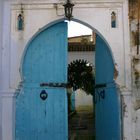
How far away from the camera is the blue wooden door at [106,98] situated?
23.5ft

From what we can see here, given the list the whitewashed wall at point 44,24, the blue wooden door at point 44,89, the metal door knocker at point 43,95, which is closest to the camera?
the whitewashed wall at point 44,24

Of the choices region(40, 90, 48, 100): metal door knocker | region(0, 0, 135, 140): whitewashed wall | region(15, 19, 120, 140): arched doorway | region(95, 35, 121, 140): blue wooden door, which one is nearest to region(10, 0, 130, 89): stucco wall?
region(0, 0, 135, 140): whitewashed wall

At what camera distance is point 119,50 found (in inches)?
280

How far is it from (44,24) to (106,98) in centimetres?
193

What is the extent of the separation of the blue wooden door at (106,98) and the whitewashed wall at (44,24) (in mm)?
227

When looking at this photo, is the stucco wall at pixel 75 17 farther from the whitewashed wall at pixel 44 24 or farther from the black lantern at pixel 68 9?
the black lantern at pixel 68 9

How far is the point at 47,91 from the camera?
7281 mm

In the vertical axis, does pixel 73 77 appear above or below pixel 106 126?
above

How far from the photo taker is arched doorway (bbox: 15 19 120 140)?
7.14 m

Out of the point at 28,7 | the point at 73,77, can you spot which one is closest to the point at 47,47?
the point at 28,7

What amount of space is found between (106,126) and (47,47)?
1.99 m

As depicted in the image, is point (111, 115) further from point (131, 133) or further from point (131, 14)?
point (131, 14)

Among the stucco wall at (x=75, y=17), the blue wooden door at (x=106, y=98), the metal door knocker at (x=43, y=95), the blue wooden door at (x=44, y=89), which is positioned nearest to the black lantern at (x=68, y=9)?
the stucco wall at (x=75, y=17)

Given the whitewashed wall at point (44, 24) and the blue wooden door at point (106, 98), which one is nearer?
the whitewashed wall at point (44, 24)
